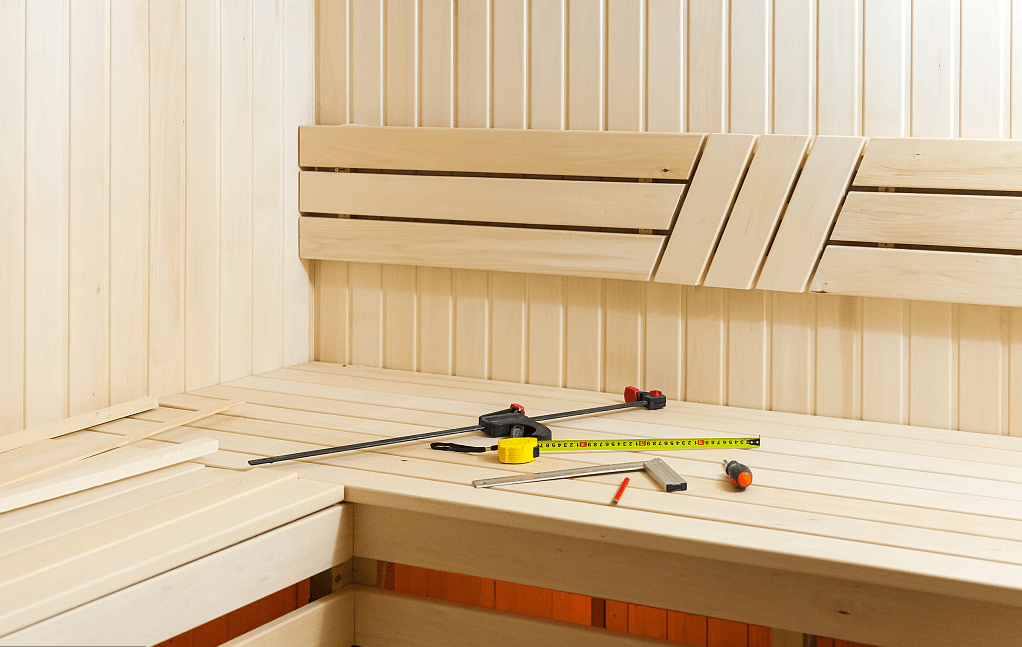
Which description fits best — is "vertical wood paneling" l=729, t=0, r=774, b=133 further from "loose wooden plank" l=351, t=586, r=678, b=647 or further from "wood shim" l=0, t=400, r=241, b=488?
"wood shim" l=0, t=400, r=241, b=488

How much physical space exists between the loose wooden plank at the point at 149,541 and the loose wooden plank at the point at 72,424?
0.49 m

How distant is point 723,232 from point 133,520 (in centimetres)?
142

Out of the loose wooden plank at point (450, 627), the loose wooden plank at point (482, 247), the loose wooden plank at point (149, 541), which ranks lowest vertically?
the loose wooden plank at point (450, 627)

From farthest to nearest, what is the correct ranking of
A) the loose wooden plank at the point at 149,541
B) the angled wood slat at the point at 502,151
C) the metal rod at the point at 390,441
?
the angled wood slat at the point at 502,151, the metal rod at the point at 390,441, the loose wooden plank at the point at 149,541

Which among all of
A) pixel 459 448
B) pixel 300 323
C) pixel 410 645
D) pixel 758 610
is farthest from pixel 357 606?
pixel 300 323

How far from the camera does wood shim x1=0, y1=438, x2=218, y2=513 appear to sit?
1.52 metres

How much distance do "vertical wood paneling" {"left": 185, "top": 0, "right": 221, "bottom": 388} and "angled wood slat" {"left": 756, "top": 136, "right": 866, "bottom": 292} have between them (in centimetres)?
136

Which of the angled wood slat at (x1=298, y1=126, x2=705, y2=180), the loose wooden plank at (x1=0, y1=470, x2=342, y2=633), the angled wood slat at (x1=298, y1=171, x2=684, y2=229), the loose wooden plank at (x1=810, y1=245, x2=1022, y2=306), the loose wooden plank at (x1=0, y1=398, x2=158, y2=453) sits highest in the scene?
the angled wood slat at (x1=298, y1=126, x2=705, y2=180)

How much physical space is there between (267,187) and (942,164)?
1672mm

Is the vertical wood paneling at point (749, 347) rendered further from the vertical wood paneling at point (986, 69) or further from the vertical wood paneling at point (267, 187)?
the vertical wood paneling at point (267, 187)

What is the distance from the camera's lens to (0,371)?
1883 millimetres

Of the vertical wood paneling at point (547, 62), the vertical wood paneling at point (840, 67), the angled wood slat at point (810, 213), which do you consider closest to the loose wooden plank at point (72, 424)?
the vertical wood paneling at point (547, 62)

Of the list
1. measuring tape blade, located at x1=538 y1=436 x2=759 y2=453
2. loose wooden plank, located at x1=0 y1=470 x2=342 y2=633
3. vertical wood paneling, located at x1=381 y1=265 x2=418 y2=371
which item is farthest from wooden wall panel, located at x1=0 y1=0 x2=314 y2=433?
measuring tape blade, located at x1=538 y1=436 x2=759 y2=453

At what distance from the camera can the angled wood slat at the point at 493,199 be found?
226 cm
